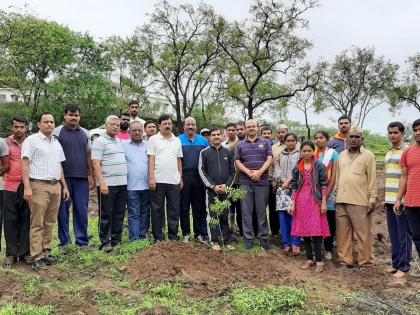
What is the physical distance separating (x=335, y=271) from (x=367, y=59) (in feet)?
94.7

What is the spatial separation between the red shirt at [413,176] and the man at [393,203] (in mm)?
323

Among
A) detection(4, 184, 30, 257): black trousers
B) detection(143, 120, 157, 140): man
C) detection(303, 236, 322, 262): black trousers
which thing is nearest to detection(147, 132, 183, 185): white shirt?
detection(143, 120, 157, 140): man

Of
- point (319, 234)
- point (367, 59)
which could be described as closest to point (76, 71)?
point (367, 59)

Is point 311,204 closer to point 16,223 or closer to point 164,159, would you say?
point 164,159

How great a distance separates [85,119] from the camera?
1222 inches

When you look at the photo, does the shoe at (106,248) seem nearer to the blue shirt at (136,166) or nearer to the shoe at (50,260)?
the shoe at (50,260)

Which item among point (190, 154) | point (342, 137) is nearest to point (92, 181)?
point (190, 154)

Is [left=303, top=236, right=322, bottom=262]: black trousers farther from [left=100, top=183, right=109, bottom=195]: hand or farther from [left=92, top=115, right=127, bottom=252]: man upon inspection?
[left=100, top=183, right=109, bottom=195]: hand

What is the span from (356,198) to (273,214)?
6.08 feet

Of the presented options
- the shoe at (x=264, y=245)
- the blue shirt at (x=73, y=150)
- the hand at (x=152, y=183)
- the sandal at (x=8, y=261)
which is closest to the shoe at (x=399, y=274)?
the shoe at (x=264, y=245)

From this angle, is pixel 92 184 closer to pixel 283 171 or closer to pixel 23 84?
pixel 283 171

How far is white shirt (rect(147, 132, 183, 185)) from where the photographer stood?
666cm

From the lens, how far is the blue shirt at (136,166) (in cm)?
672

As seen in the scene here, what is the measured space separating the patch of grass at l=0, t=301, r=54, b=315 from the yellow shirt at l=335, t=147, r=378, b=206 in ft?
14.0
